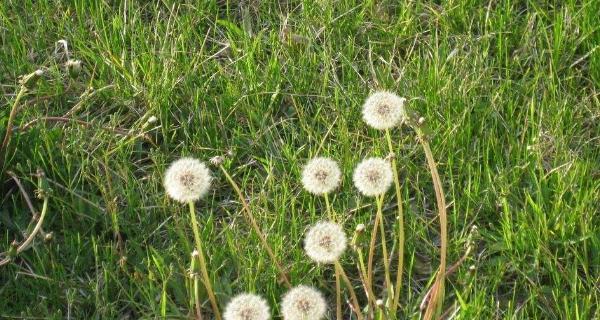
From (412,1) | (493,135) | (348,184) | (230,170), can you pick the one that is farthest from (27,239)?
(412,1)

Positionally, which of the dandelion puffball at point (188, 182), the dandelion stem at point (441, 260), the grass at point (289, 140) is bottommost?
the grass at point (289, 140)

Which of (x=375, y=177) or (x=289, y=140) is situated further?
(x=289, y=140)

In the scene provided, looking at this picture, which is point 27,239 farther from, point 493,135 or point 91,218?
point 493,135

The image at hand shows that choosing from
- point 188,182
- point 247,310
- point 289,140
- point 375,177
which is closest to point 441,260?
point 375,177

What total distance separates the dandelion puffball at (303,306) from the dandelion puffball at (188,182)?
31 centimetres

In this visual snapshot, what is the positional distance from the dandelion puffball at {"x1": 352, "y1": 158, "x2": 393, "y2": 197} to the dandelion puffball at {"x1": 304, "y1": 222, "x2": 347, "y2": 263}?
0.13 m

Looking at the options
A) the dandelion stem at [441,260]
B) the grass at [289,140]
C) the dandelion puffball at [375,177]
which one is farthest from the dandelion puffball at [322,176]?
the grass at [289,140]

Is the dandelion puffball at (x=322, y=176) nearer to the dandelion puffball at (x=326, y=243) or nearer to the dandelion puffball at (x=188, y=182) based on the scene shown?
the dandelion puffball at (x=326, y=243)

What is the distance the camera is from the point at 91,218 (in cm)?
275

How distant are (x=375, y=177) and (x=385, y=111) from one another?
6.8 inches

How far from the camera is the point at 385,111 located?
2.32 m

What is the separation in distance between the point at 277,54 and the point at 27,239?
1.10 m

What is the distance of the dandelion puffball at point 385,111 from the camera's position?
2309mm

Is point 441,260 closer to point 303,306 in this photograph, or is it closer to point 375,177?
point 375,177
